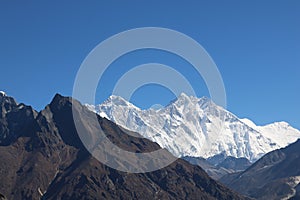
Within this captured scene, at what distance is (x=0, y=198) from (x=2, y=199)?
1.27m

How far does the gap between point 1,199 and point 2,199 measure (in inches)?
55.0

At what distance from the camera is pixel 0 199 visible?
551ft

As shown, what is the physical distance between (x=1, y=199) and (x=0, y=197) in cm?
218

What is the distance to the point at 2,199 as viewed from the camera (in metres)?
171

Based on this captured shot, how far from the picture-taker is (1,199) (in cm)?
16938

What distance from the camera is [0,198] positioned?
557 ft

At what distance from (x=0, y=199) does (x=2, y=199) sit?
279 cm

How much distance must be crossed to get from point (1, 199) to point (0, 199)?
1.40 m

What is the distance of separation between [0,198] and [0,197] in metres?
1.81

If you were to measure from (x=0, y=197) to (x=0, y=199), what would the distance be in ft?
11.5

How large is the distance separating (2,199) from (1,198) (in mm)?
513
